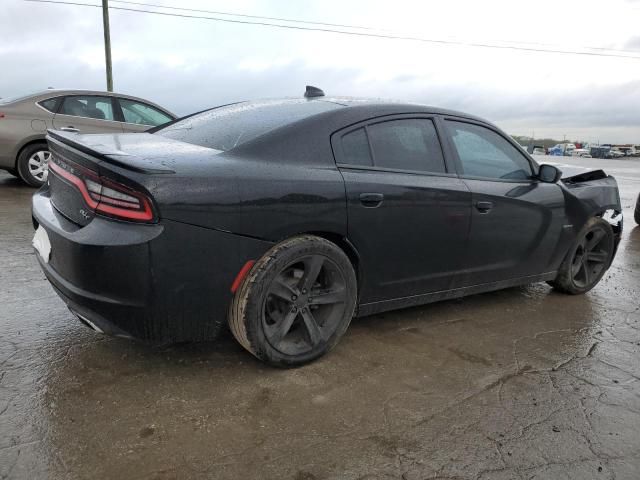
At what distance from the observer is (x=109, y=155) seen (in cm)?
242

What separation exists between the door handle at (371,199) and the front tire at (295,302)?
30cm

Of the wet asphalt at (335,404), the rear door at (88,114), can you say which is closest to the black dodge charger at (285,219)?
the wet asphalt at (335,404)

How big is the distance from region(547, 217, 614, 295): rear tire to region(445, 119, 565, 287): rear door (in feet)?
1.12

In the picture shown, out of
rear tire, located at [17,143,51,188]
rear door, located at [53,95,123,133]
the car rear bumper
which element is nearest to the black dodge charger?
the car rear bumper

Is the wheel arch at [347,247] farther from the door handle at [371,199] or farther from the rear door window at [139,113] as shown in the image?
the rear door window at [139,113]

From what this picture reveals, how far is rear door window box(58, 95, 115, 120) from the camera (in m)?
7.79

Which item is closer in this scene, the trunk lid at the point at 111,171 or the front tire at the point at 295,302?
the trunk lid at the point at 111,171

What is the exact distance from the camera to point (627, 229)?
8039mm

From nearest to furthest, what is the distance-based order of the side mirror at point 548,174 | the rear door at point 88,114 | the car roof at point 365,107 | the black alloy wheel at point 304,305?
the black alloy wheel at point 304,305 → the car roof at point 365,107 → the side mirror at point 548,174 → the rear door at point 88,114

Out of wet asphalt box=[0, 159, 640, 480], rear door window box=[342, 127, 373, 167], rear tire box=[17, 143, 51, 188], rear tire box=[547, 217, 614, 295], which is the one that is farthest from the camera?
rear tire box=[17, 143, 51, 188]

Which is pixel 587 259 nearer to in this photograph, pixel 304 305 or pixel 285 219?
pixel 304 305

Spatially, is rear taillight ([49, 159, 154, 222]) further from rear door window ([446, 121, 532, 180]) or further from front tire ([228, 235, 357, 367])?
rear door window ([446, 121, 532, 180])

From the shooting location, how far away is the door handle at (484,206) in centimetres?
350

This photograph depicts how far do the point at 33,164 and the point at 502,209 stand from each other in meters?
6.86
